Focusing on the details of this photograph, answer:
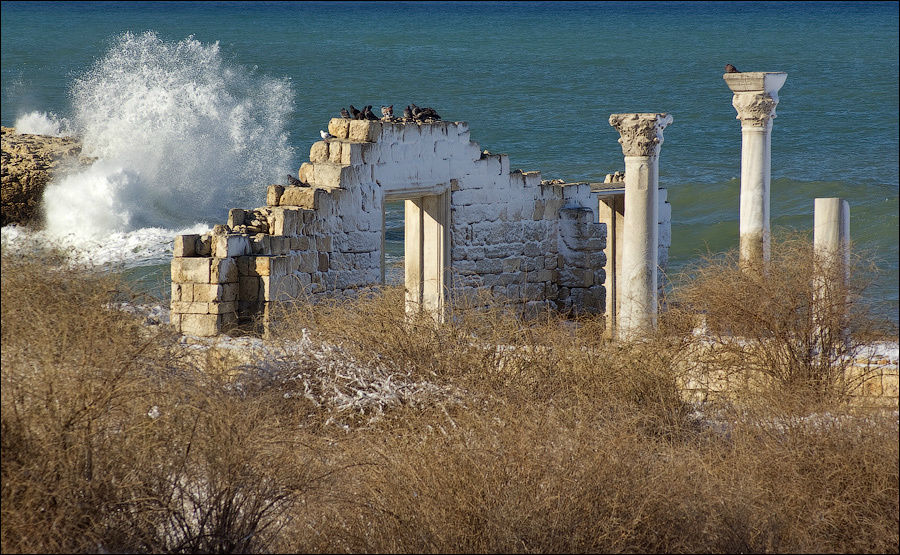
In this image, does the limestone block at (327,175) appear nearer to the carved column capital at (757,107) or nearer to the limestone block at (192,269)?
the limestone block at (192,269)

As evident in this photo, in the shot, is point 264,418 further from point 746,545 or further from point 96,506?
point 746,545

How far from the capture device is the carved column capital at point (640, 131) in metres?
12.2

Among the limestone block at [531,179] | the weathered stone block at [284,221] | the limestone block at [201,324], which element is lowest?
the limestone block at [201,324]

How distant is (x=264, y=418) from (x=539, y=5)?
84890mm

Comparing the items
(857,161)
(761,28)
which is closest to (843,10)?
(761,28)

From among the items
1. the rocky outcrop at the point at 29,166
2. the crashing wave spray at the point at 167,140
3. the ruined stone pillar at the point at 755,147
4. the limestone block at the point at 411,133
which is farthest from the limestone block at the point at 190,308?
the rocky outcrop at the point at 29,166

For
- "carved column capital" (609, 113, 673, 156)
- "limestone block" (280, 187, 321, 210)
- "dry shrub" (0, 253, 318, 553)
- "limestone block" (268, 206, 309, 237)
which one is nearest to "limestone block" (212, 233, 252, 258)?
"limestone block" (268, 206, 309, 237)

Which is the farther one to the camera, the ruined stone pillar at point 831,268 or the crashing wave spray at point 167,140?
the crashing wave spray at point 167,140

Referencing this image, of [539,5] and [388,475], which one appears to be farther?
[539,5]

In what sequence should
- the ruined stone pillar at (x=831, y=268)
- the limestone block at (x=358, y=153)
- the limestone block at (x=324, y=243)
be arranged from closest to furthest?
the ruined stone pillar at (x=831, y=268)
the limestone block at (x=324, y=243)
the limestone block at (x=358, y=153)

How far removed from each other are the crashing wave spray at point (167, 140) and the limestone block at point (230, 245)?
22903mm

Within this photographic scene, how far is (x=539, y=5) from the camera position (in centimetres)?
8956

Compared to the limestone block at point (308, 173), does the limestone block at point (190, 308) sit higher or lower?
lower

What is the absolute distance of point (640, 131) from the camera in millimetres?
12297
